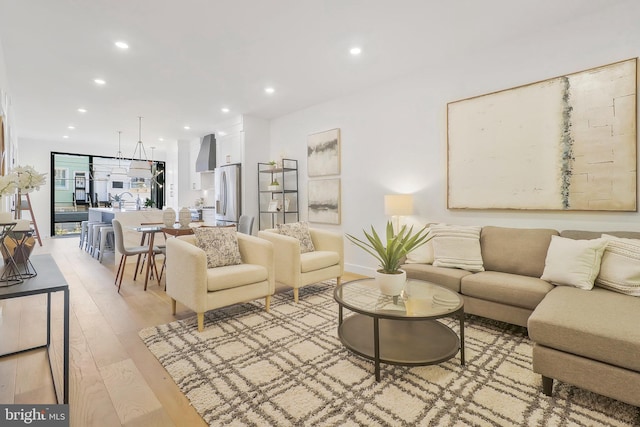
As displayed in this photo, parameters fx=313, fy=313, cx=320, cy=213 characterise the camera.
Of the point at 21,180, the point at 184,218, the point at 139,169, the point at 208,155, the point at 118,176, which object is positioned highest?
the point at 208,155

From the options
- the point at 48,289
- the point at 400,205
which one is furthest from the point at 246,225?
the point at 48,289

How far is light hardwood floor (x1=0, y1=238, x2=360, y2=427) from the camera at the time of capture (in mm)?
1638

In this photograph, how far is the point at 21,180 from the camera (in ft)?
6.05

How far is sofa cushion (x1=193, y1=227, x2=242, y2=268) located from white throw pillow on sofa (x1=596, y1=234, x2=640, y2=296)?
3026mm

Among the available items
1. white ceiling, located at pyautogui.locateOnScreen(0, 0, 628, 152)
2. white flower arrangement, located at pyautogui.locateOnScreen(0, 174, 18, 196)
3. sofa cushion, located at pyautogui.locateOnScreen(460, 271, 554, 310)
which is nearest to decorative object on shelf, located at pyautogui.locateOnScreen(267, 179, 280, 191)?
white ceiling, located at pyautogui.locateOnScreen(0, 0, 628, 152)

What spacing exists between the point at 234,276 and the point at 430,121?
2.87m

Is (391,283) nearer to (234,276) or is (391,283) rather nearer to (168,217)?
(234,276)

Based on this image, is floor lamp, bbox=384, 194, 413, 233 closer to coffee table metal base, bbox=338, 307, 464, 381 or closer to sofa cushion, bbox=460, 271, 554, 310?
sofa cushion, bbox=460, 271, 554, 310

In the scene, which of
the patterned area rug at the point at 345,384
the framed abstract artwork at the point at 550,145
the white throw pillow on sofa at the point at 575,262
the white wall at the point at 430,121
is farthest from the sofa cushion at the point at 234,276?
the white throw pillow on sofa at the point at 575,262

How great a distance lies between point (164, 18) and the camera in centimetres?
272

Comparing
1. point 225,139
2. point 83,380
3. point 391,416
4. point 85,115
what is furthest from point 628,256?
point 85,115

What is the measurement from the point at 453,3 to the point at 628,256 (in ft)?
7.59

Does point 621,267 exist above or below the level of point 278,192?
below

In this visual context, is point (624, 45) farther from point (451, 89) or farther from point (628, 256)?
point (628, 256)
